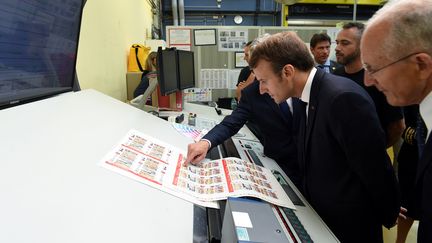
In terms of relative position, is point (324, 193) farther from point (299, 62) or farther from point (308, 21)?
point (308, 21)

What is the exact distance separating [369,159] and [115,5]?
2.87m

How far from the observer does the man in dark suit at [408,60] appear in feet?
2.15

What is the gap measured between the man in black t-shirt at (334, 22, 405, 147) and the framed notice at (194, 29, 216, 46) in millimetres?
1650

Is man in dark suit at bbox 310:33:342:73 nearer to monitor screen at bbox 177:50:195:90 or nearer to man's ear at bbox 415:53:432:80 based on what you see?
monitor screen at bbox 177:50:195:90

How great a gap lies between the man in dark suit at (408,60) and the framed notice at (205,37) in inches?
109

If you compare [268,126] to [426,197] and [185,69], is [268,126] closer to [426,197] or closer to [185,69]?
[426,197]

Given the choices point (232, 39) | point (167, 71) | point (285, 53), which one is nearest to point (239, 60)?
point (232, 39)

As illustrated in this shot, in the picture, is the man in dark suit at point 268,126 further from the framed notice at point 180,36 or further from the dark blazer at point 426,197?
the framed notice at point 180,36

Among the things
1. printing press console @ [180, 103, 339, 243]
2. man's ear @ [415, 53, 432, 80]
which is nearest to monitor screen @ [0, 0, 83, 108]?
printing press console @ [180, 103, 339, 243]

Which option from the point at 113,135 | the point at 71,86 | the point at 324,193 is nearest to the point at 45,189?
the point at 113,135

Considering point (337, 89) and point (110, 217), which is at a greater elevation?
point (337, 89)

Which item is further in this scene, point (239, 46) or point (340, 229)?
point (239, 46)

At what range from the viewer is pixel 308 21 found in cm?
739

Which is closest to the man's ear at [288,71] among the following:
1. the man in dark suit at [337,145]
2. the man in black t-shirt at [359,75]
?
the man in dark suit at [337,145]
